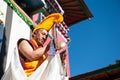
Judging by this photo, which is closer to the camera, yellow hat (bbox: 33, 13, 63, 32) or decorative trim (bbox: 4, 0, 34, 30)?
yellow hat (bbox: 33, 13, 63, 32)

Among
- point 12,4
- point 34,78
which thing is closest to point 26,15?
point 12,4

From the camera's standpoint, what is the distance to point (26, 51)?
3.97m

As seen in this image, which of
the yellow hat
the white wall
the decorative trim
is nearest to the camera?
the yellow hat

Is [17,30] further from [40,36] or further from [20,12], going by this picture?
[40,36]

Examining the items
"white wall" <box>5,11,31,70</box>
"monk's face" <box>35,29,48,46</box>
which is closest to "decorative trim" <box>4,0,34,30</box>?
"white wall" <box>5,11,31,70</box>

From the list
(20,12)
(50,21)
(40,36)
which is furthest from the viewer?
(20,12)

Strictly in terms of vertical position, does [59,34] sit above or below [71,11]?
below

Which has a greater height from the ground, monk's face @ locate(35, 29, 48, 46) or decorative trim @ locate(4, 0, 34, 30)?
decorative trim @ locate(4, 0, 34, 30)

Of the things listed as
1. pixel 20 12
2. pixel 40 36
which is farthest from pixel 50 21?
pixel 20 12

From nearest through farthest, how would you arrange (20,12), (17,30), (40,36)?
(40,36) < (17,30) < (20,12)

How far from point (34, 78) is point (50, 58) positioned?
0.54 meters

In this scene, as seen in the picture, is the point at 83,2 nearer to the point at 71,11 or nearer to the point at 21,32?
the point at 71,11

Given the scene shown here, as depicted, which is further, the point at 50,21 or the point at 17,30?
the point at 17,30

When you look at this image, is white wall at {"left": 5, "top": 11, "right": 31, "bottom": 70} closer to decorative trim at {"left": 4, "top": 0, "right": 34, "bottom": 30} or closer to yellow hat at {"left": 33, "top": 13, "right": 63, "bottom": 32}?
decorative trim at {"left": 4, "top": 0, "right": 34, "bottom": 30}
